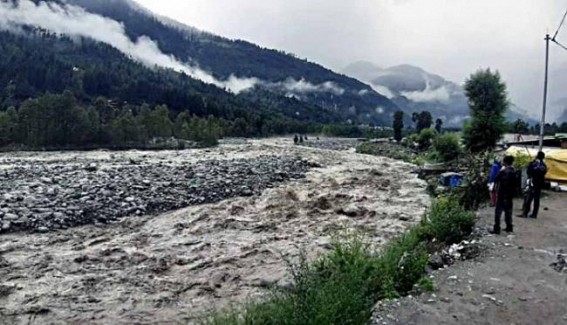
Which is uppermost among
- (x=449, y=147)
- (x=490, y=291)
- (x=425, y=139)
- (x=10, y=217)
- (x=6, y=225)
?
(x=449, y=147)

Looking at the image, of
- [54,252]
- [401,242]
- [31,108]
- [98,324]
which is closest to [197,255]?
[54,252]

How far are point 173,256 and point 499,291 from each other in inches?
350

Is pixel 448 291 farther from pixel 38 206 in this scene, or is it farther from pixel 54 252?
pixel 38 206

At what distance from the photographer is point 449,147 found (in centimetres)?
4072

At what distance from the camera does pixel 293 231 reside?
58.0ft

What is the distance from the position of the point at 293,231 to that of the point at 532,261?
8.77 m

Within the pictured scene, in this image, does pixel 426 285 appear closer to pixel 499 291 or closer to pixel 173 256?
pixel 499 291

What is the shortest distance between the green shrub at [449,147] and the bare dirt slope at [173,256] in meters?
16.4

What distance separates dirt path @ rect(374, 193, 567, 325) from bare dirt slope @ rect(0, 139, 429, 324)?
4.01 m

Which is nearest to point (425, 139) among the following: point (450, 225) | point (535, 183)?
point (535, 183)

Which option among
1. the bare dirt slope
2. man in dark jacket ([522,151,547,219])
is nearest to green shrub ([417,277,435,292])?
the bare dirt slope

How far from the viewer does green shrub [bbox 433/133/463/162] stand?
39297mm

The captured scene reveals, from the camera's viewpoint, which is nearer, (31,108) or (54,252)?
(54,252)

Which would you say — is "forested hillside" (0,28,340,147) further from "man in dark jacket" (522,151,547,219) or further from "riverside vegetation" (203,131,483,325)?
"riverside vegetation" (203,131,483,325)
